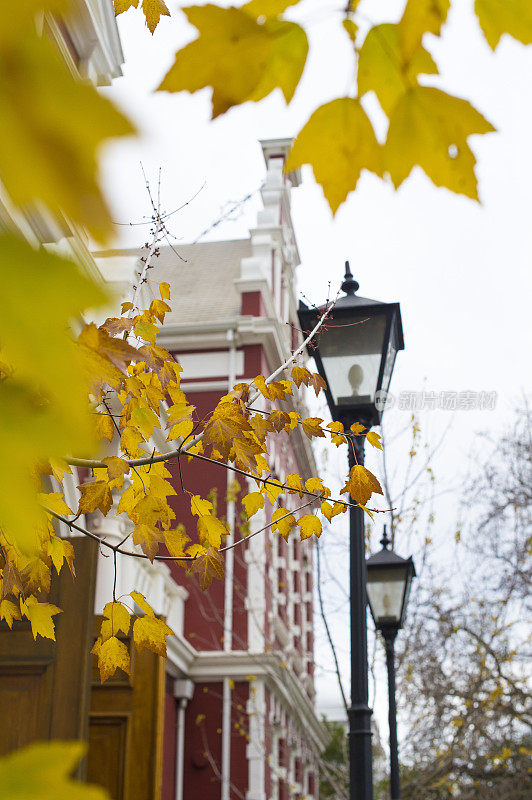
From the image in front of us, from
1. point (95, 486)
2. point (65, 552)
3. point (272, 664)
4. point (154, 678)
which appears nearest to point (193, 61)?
point (95, 486)

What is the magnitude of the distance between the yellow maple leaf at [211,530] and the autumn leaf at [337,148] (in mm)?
2348

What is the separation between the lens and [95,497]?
3.20 m

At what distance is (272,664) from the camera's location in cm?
1369

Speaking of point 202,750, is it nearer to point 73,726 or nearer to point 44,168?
point 73,726

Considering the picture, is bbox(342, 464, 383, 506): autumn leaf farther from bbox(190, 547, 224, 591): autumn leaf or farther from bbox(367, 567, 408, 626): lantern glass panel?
bbox(367, 567, 408, 626): lantern glass panel

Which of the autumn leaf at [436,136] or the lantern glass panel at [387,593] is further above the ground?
the lantern glass panel at [387,593]

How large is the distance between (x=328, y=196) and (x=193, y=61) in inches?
8.1

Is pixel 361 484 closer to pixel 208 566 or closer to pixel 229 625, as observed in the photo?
pixel 208 566

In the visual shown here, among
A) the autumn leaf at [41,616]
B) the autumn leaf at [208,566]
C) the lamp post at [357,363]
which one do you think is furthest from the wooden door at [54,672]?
the autumn leaf at [208,566]

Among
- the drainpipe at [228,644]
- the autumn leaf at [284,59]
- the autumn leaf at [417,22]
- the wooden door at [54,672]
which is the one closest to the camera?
the autumn leaf at [417,22]

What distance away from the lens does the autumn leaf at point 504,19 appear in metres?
1.06

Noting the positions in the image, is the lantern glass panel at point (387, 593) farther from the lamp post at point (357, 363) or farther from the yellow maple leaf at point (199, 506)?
the yellow maple leaf at point (199, 506)

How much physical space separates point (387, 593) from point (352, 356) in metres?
3.51

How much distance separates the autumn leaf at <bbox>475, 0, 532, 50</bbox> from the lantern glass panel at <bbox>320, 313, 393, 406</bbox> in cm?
320
